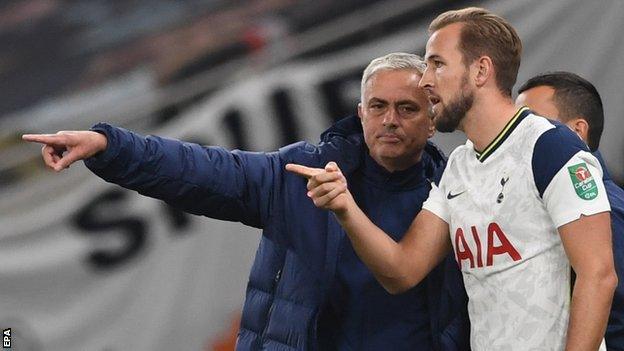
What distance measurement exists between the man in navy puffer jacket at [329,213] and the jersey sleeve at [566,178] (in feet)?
1.33

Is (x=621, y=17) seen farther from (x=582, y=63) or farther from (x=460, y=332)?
(x=460, y=332)

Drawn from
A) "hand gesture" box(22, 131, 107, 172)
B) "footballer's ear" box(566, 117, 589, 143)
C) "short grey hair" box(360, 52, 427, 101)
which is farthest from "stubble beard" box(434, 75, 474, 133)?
"hand gesture" box(22, 131, 107, 172)

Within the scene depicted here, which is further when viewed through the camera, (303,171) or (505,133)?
(505,133)

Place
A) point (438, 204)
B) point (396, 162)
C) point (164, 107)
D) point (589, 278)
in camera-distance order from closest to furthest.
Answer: point (589, 278) < point (438, 204) < point (396, 162) < point (164, 107)

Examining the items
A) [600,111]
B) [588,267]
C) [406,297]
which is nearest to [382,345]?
[406,297]

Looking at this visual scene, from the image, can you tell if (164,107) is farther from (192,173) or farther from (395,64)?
(192,173)

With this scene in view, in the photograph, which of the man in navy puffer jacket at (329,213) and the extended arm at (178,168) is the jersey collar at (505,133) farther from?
the extended arm at (178,168)

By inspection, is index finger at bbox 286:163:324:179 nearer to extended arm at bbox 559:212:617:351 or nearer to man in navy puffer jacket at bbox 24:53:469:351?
man in navy puffer jacket at bbox 24:53:469:351

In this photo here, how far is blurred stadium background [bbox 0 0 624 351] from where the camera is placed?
3.60 meters

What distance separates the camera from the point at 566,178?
192 cm

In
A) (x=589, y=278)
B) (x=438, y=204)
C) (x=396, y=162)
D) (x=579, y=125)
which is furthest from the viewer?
(x=579, y=125)

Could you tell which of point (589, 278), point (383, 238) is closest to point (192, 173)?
point (383, 238)

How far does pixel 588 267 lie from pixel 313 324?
1.92 ft

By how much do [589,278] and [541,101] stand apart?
73 centimetres
